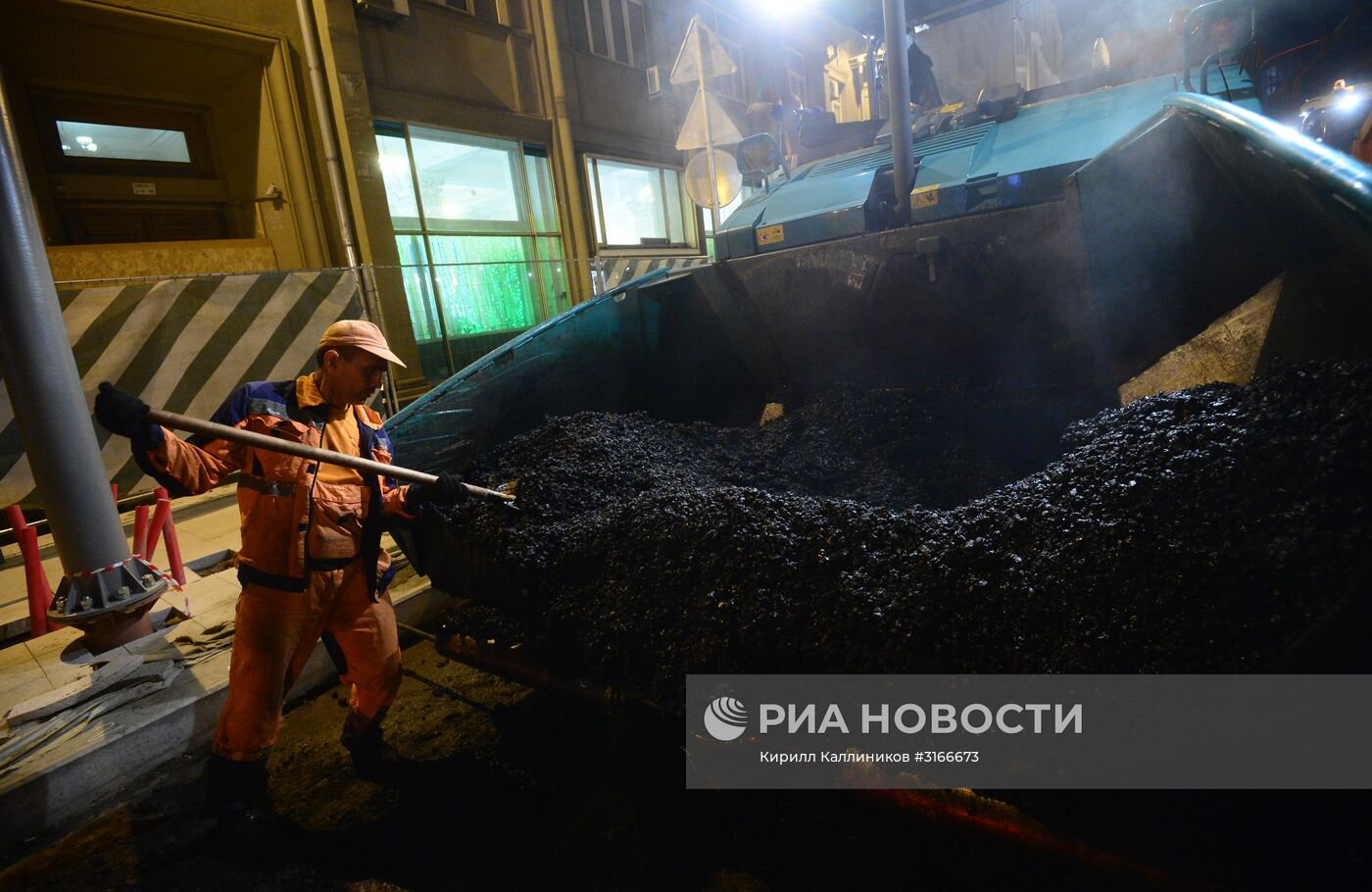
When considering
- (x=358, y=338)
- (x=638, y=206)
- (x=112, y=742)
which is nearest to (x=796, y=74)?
(x=638, y=206)

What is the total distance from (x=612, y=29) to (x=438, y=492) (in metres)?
10.8

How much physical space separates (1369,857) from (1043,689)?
49 cm

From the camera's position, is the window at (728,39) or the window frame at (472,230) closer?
the window frame at (472,230)

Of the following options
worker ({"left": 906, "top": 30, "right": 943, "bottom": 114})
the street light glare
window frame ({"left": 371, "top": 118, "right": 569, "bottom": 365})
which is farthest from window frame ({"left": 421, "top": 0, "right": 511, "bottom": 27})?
worker ({"left": 906, "top": 30, "right": 943, "bottom": 114})

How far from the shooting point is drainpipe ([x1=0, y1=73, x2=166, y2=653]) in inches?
94.0

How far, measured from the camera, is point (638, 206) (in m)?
Answer: 11.4

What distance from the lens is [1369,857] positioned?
0.96m

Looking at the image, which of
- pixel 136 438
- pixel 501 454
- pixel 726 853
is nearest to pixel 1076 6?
pixel 501 454

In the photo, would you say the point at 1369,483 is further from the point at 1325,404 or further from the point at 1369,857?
the point at 1369,857

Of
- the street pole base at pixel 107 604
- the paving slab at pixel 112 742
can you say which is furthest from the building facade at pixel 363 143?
the paving slab at pixel 112 742

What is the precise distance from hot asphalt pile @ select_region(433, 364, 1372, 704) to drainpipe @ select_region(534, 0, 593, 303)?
7.53 metres

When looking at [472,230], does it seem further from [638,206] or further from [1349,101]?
[1349,101]

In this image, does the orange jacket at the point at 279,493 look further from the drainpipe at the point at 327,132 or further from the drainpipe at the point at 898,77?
the drainpipe at the point at 327,132

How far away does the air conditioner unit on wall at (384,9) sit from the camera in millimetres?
6855
